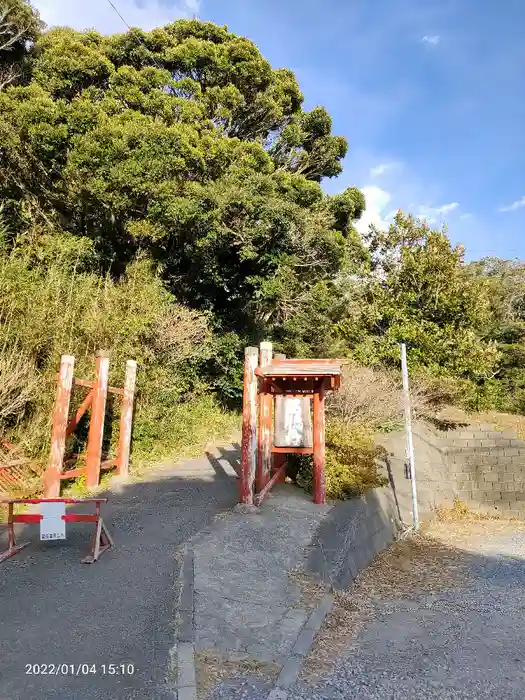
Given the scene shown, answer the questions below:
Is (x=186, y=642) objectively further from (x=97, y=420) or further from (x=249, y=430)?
(x=97, y=420)

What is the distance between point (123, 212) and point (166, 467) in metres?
6.13

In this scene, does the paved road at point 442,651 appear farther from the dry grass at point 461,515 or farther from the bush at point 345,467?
the dry grass at point 461,515

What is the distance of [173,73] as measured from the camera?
13812mm

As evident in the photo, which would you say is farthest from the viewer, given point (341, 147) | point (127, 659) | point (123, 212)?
point (341, 147)

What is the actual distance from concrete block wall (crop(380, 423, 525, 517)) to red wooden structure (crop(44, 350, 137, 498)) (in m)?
6.04

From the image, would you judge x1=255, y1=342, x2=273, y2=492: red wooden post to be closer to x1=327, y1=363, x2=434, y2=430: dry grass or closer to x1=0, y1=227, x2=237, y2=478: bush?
x1=0, y1=227, x2=237, y2=478: bush

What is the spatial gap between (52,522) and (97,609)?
3.81 feet

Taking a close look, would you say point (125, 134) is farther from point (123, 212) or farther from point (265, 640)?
point (265, 640)

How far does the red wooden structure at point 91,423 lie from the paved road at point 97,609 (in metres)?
1.10

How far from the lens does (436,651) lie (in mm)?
3943

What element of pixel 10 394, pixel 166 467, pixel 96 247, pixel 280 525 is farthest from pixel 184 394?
pixel 280 525

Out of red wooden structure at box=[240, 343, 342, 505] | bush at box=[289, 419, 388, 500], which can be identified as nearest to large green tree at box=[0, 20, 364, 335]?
bush at box=[289, 419, 388, 500]

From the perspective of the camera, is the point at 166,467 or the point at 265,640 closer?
the point at 265,640

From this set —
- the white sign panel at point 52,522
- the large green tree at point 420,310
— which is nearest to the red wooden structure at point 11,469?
the white sign panel at point 52,522
